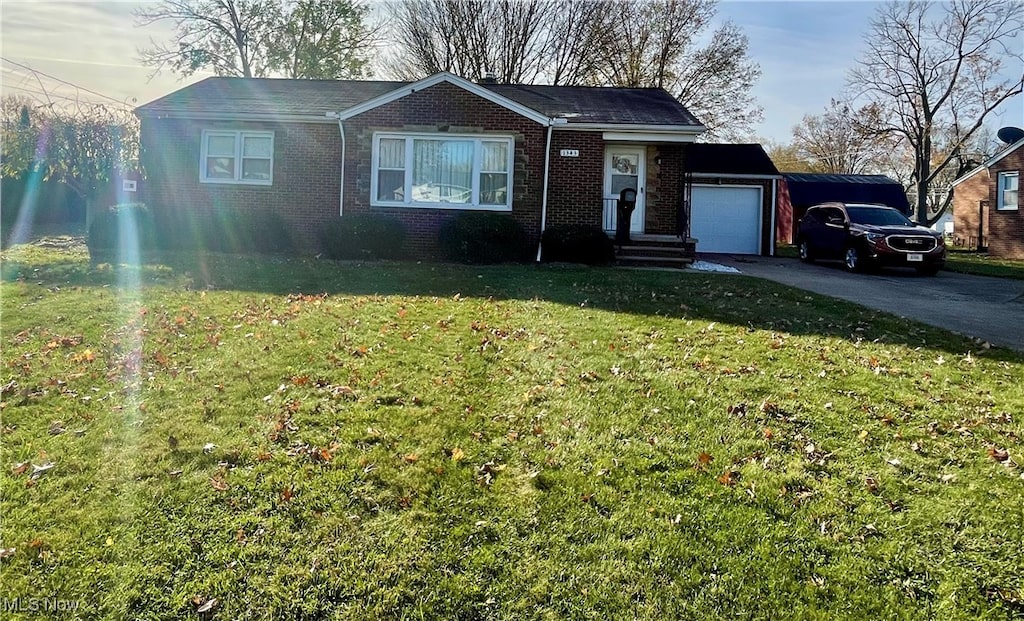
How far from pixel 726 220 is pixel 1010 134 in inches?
560

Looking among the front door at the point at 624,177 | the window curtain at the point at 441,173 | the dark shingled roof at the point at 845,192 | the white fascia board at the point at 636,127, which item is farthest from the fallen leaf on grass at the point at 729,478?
the dark shingled roof at the point at 845,192

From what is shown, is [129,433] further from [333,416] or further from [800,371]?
[800,371]

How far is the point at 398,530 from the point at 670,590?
1347mm

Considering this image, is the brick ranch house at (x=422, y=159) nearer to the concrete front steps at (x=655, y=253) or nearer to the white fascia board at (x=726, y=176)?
the concrete front steps at (x=655, y=253)

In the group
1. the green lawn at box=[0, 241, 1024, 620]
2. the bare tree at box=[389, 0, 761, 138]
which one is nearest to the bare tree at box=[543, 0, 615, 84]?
the bare tree at box=[389, 0, 761, 138]

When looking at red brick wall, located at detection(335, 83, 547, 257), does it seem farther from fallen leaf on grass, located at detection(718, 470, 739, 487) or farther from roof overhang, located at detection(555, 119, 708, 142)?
fallen leaf on grass, located at detection(718, 470, 739, 487)

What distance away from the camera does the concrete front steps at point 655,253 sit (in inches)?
567

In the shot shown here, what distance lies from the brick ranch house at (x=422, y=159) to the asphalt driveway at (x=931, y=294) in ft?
9.86

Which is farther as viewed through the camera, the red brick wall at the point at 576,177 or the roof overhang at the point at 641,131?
the red brick wall at the point at 576,177

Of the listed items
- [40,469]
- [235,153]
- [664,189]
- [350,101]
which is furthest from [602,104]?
[40,469]

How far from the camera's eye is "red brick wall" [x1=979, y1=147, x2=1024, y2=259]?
23734 millimetres

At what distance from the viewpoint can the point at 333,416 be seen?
14.9 feet

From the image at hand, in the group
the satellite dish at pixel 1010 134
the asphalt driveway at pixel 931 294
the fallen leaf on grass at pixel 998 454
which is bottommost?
→ the fallen leaf on grass at pixel 998 454

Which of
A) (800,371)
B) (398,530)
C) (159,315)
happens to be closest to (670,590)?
(398,530)
